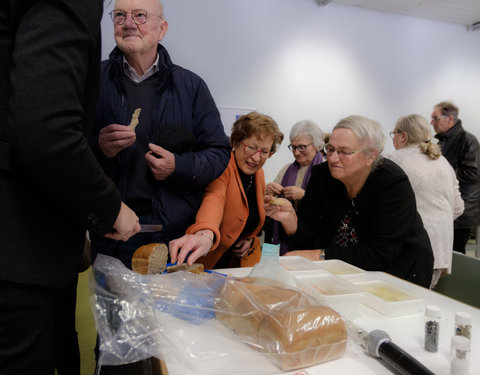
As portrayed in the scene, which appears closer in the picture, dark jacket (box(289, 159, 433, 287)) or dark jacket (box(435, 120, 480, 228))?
dark jacket (box(289, 159, 433, 287))

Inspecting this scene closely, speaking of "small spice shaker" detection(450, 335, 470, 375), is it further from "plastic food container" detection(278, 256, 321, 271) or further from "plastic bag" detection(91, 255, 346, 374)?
"plastic food container" detection(278, 256, 321, 271)

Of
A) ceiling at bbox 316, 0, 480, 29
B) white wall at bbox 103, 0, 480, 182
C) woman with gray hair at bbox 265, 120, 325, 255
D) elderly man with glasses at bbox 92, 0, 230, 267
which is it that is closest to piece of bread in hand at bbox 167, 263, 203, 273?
elderly man with glasses at bbox 92, 0, 230, 267

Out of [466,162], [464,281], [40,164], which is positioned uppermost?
[466,162]

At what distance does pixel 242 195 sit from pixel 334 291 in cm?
84

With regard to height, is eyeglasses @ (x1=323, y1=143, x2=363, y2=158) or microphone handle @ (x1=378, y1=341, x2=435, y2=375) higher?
eyeglasses @ (x1=323, y1=143, x2=363, y2=158)

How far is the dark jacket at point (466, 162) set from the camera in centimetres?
367

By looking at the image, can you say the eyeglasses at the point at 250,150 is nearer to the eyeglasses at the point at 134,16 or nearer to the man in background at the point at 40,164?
the eyeglasses at the point at 134,16

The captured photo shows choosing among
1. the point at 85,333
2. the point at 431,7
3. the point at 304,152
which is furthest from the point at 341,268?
the point at 431,7

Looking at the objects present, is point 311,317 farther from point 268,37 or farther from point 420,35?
point 420,35

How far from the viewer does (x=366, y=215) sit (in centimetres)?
169

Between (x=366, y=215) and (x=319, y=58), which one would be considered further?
(x=319, y=58)

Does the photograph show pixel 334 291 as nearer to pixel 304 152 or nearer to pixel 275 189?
pixel 275 189

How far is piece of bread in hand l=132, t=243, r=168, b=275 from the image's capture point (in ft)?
3.76

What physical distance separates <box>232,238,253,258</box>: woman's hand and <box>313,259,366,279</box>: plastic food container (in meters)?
0.47
